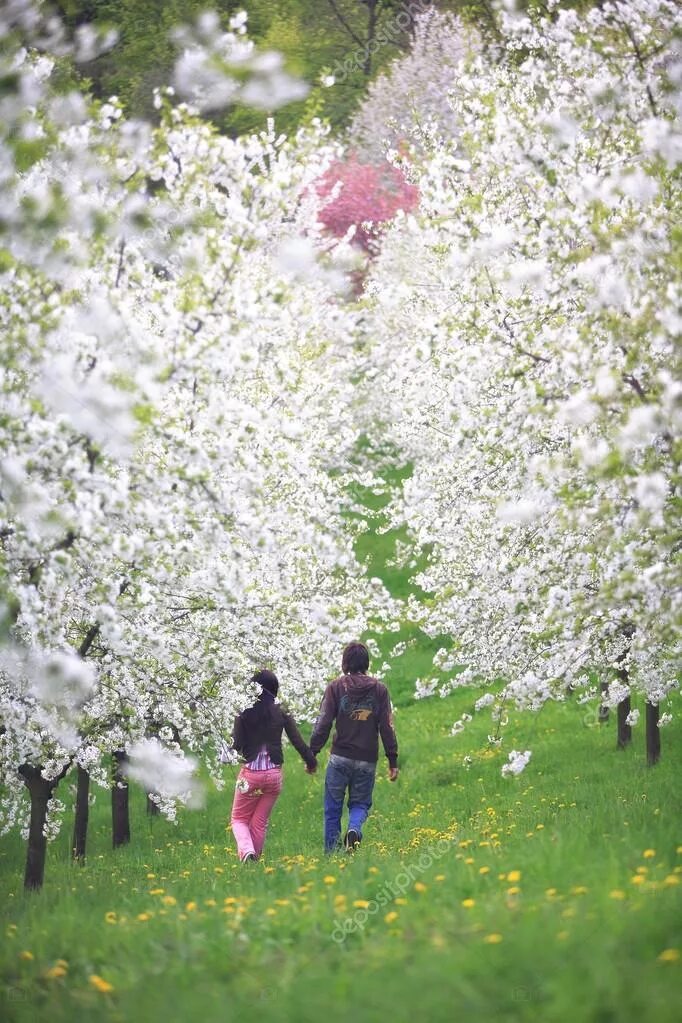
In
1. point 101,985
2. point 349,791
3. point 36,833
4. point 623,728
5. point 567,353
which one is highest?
point 623,728

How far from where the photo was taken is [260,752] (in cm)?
1021

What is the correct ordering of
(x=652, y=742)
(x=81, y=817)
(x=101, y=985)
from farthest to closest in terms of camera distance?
(x=81, y=817) → (x=652, y=742) → (x=101, y=985)

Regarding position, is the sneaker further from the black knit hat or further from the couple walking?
the black knit hat

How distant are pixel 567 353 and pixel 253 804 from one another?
18.8ft

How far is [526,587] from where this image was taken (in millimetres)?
8766

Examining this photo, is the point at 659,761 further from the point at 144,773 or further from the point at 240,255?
the point at 240,255

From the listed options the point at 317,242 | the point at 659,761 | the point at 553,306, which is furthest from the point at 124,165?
the point at 317,242

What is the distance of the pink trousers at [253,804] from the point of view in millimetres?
10211

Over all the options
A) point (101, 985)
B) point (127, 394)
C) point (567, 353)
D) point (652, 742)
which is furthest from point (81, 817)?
point (567, 353)

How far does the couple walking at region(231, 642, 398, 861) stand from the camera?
10.2 meters

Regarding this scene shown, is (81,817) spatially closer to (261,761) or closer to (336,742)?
(261,761)

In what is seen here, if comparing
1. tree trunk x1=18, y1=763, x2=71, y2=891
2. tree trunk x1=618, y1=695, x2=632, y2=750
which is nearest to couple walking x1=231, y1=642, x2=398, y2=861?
tree trunk x1=18, y1=763, x2=71, y2=891

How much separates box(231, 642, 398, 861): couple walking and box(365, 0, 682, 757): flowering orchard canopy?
51.7 inches

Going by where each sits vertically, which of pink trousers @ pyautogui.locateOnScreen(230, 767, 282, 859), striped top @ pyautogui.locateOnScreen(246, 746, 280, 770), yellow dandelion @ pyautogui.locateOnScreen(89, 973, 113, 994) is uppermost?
striped top @ pyautogui.locateOnScreen(246, 746, 280, 770)
